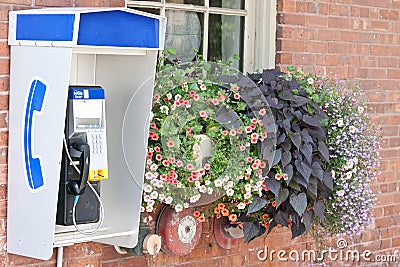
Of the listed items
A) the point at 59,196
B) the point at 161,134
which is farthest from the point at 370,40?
the point at 59,196

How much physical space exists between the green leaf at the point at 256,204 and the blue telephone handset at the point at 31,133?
120cm

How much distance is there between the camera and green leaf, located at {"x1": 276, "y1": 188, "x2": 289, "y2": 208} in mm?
4688

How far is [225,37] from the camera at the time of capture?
558 centimetres

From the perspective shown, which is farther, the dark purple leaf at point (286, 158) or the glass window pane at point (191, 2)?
the glass window pane at point (191, 2)

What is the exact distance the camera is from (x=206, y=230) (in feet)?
17.2

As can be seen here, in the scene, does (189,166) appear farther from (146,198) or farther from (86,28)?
(86,28)

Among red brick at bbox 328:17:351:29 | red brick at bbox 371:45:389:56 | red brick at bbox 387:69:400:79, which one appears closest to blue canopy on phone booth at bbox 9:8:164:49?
red brick at bbox 328:17:351:29

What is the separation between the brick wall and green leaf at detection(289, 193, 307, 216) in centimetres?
69

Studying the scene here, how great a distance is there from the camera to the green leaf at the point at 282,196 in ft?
15.4

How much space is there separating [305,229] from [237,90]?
34.2 inches

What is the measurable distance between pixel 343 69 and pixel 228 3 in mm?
1020

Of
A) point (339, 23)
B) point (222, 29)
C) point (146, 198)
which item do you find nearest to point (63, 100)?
point (146, 198)

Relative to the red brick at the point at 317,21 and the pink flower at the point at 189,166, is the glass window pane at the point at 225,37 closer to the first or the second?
the red brick at the point at 317,21

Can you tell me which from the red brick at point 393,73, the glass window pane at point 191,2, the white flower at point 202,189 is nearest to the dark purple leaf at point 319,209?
the white flower at point 202,189
